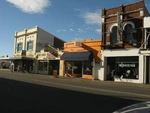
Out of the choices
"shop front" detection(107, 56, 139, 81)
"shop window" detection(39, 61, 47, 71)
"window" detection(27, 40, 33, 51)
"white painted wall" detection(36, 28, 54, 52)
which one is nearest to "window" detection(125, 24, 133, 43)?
"shop front" detection(107, 56, 139, 81)

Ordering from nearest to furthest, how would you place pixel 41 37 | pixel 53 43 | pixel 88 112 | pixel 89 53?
pixel 88 112
pixel 89 53
pixel 41 37
pixel 53 43

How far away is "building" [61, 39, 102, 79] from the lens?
111ft

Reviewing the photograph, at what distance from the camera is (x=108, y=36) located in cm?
3203

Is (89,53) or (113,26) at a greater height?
(113,26)

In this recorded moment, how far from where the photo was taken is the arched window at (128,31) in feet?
96.8

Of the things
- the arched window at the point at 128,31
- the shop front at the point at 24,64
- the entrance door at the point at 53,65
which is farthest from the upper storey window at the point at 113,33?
the shop front at the point at 24,64

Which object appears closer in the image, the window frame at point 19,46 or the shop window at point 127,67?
the shop window at point 127,67

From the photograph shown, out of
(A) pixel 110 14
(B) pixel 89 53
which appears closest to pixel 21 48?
(B) pixel 89 53

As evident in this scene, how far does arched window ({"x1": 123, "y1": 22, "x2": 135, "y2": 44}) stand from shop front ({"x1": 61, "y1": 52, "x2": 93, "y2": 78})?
6.06 meters

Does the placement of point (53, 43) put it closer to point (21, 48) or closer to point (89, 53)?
point (21, 48)

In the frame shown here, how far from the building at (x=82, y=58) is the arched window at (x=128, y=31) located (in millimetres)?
4387

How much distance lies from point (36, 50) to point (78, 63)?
1365cm

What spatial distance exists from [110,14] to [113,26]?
1.74m

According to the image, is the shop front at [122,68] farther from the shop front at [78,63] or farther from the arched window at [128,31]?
the shop front at [78,63]
